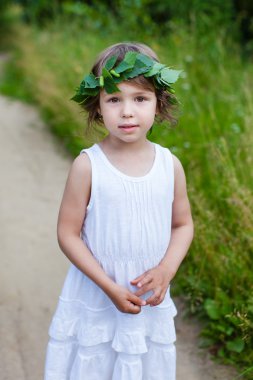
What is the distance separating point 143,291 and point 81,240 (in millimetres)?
270

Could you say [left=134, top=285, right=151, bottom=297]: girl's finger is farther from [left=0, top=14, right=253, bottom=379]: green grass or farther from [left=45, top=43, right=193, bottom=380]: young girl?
[left=0, top=14, right=253, bottom=379]: green grass

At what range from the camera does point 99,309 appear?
208 centimetres

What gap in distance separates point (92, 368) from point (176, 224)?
597 mm

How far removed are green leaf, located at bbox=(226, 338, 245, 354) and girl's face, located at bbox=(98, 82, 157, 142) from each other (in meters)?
1.34

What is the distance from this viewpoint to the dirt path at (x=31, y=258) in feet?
9.36

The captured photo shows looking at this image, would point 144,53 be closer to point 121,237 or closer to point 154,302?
point 121,237

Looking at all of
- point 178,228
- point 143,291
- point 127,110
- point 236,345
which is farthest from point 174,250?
point 236,345

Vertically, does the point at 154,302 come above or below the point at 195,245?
below

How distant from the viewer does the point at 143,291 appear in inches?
78.7

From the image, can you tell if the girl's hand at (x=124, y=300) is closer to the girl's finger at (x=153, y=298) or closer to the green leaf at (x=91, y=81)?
the girl's finger at (x=153, y=298)

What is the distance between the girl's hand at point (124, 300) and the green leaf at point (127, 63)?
70cm

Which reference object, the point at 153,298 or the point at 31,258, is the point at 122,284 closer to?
the point at 153,298

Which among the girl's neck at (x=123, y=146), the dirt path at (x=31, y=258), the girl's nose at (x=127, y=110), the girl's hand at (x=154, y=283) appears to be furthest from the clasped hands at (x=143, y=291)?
the dirt path at (x=31, y=258)

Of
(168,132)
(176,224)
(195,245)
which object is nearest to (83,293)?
(176,224)
